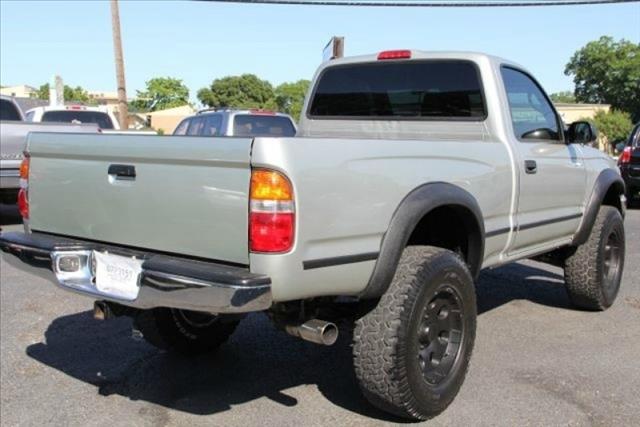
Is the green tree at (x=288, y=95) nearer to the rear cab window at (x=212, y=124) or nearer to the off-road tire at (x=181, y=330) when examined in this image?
the rear cab window at (x=212, y=124)

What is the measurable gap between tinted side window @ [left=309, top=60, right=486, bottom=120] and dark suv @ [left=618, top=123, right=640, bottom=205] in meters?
9.38

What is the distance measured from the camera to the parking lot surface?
3641 mm

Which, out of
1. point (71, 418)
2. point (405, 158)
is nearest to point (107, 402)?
point (71, 418)

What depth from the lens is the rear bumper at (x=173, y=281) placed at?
2.72 metres

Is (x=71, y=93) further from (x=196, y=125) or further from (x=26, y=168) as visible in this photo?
(x=26, y=168)

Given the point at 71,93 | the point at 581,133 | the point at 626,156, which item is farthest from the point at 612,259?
the point at 71,93

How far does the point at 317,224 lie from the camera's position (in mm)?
2875

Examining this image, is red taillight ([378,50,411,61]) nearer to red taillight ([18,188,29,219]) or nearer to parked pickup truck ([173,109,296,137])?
red taillight ([18,188,29,219])

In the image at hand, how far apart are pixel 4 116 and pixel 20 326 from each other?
7454mm

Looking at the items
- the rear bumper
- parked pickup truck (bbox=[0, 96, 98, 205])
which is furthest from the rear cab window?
the rear bumper

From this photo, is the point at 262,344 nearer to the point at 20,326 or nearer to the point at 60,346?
the point at 60,346

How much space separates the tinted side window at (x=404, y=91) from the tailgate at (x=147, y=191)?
2.07m

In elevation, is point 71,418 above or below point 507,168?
below

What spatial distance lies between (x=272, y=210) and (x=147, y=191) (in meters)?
0.74
